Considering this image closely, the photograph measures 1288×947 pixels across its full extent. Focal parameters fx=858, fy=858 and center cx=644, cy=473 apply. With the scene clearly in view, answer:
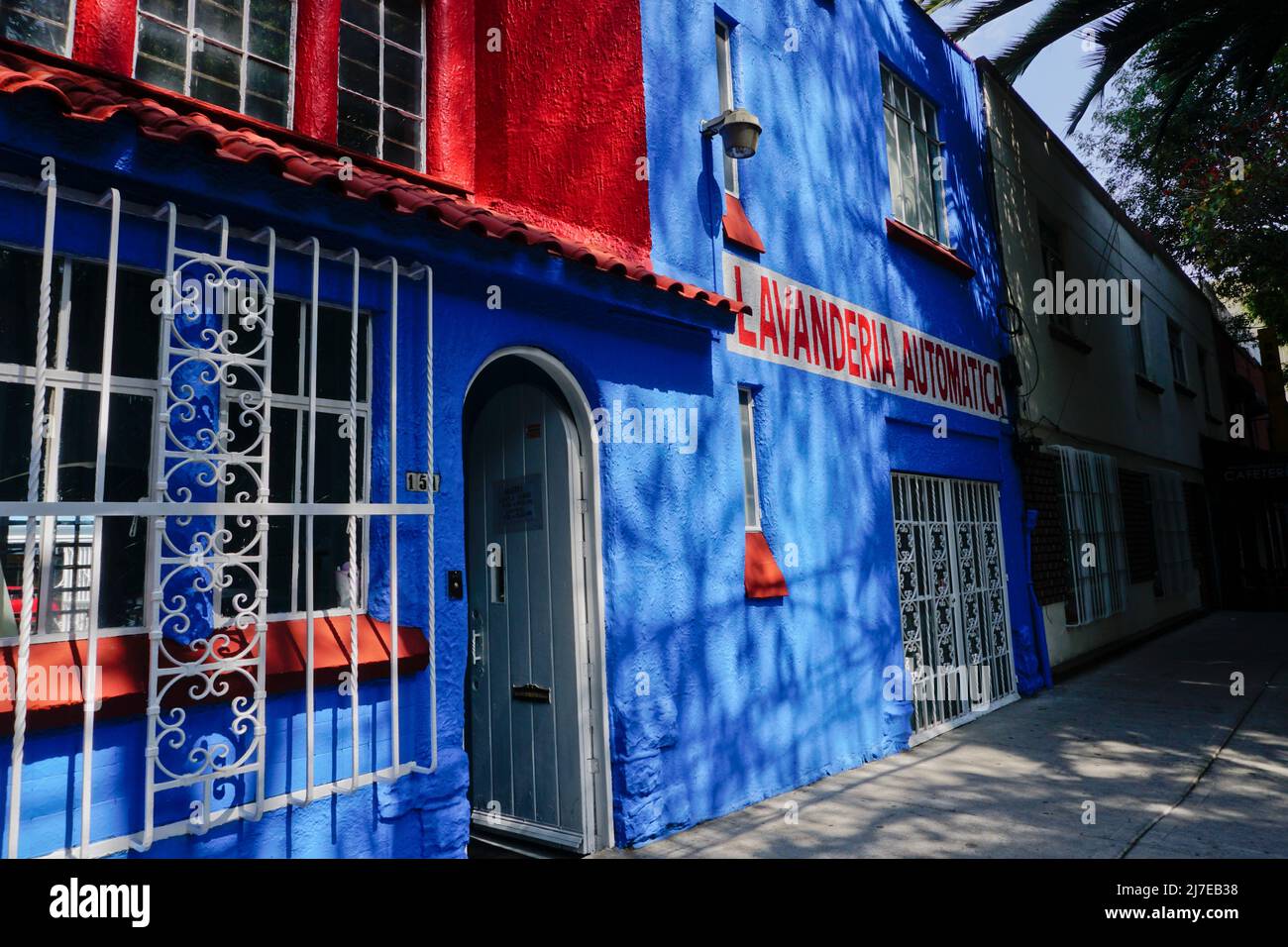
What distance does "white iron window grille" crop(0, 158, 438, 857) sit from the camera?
2855 mm

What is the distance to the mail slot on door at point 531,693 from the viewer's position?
4781mm

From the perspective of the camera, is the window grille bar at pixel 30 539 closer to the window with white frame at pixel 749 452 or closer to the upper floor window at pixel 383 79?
the upper floor window at pixel 383 79

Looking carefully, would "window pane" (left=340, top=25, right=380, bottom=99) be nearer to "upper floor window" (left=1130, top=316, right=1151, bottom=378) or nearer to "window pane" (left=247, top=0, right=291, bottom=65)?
"window pane" (left=247, top=0, right=291, bottom=65)

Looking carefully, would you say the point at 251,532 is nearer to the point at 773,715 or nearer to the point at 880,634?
the point at 773,715

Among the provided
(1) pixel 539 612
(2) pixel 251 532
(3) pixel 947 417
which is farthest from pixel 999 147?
(2) pixel 251 532

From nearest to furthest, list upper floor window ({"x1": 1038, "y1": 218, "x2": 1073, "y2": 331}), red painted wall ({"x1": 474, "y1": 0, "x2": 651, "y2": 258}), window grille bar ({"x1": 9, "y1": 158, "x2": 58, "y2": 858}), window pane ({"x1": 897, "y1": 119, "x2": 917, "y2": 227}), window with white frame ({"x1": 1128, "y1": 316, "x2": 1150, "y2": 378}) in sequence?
window grille bar ({"x1": 9, "y1": 158, "x2": 58, "y2": 858}) → red painted wall ({"x1": 474, "y1": 0, "x2": 651, "y2": 258}) → window pane ({"x1": 897, "y1": 119, "x2": 917, "y2": 227}) → upper floor window ({"x1": 1038, "y1": 218, "x2": 1073, "y2": 331}) → window with white frame ({"x1": 1128, "y1": 316, "x2": 1150, "y2": 378})

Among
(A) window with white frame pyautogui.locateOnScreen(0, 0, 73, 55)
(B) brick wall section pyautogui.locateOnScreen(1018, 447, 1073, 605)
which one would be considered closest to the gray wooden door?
(A) window with white frame pyautogui.locateOnScreen(0, 0, 73, 55)

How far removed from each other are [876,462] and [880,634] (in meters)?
1.34

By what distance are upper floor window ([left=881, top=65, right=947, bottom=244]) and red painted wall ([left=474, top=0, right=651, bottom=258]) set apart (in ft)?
10.9

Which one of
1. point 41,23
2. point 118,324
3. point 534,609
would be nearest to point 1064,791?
point 534,609

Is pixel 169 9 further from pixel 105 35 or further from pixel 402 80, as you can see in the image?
pixel 402 80

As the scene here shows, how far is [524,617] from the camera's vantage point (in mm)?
4945

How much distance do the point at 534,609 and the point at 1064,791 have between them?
338 centimetres
